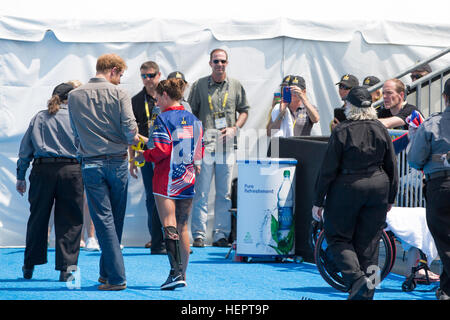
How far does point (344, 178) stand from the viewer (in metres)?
5.66

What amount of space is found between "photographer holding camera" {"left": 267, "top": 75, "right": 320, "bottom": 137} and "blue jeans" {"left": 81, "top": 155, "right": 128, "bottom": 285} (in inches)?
123

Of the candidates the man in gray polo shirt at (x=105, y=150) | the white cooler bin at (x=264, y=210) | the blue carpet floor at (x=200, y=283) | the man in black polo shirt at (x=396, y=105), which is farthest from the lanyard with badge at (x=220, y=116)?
the man in gray polo shirt at (x=105, y=150)

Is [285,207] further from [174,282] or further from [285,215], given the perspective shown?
[174,282]

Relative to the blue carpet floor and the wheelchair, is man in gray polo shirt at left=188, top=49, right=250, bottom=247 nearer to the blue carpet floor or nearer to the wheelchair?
the blue carpet floor

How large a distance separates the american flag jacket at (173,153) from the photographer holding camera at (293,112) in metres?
2.76

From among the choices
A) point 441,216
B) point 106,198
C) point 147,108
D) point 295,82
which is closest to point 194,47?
point 147,108

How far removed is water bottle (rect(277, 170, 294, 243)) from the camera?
27.2 ft

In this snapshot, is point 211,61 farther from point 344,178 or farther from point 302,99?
point 344,178

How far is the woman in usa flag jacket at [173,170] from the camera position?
6426 mm

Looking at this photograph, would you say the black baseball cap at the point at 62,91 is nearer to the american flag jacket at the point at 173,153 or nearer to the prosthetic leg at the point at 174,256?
the american flag jacket at the point at 173,153

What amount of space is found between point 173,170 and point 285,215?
2.18 meters

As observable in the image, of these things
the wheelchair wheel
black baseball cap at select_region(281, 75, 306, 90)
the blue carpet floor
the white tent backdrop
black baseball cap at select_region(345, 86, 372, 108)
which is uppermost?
the white tent backdrop

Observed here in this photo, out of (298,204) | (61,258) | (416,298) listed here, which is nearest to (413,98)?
(298,204)

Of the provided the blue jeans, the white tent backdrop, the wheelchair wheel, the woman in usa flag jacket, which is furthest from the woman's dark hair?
the white tent backdrop
